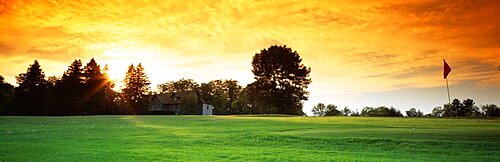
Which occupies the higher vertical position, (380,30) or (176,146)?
(380,30)

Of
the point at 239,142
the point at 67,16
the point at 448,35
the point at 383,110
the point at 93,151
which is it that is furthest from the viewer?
the point at 383,110

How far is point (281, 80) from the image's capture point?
8144 cm

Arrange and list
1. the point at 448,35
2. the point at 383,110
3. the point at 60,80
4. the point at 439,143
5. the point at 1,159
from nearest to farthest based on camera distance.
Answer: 1. the point at 1,159
2. the point at 439,143
3. the point at 448,35
4. the point at 383,110
5. the point at 60,80

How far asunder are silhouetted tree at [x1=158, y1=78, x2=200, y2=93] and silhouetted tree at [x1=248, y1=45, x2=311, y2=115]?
4465 cm

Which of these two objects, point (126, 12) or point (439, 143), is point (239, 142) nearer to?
point (439, 143)

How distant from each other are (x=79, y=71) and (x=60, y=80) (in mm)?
4297

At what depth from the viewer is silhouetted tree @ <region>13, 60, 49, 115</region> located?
8094cm

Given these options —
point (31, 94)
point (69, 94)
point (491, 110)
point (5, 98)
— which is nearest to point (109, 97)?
point (69, 94)

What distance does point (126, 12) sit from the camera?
34500 millimetres

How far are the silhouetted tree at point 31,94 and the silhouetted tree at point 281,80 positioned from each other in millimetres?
42828

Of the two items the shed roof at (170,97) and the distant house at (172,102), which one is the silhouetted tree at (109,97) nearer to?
the distant house at (172,102)

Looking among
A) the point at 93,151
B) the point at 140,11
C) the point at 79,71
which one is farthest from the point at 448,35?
the point at 79,71

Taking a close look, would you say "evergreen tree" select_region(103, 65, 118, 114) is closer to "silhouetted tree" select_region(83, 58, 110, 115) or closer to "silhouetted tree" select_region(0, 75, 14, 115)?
"silhouetted tree" select_region(83, 58, 110, 115)

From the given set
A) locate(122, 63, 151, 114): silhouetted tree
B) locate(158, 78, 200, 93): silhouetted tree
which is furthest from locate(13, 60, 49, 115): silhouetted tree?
locate(158, 78, 200, 93): silhouetted tree
